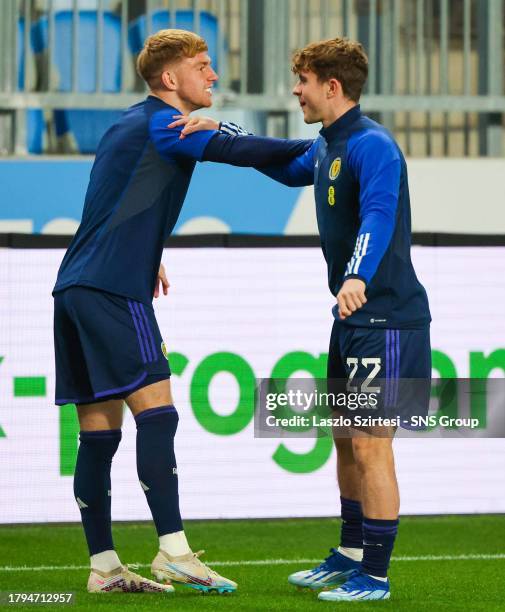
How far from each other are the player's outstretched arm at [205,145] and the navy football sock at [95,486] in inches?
35.8

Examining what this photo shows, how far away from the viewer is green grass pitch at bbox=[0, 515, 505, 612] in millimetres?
4258

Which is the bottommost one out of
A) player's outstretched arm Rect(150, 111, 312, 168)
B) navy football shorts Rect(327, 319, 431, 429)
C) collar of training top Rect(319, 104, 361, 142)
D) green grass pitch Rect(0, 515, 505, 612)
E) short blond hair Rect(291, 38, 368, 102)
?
green grass pitch Rect(0, 515, 505, 612)

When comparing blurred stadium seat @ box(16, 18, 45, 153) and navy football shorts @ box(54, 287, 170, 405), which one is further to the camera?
blurred stadium seat @ box(16, 18, 45, 153)

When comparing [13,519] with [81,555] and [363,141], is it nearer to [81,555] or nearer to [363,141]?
[81,555]

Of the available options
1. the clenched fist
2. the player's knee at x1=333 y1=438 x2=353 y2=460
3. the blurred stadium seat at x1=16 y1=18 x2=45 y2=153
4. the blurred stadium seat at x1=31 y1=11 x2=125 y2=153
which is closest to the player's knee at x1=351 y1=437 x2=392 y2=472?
the player's knee at x1=333 y1=438 x2=353 y2=460

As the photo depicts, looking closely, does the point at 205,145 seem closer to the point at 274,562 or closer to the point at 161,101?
the point at 161,101

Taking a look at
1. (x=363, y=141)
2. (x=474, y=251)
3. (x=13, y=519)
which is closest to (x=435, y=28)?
(x=474, y=251)

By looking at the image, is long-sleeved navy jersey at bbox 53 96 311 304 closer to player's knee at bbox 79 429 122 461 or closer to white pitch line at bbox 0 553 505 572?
player's knee at bbox 79 429 122 461

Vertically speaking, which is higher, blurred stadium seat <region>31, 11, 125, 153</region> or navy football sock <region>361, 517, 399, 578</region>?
blurred stadium seat <region>31, 11, 125, 153</region>

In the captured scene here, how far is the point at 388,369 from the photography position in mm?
4305

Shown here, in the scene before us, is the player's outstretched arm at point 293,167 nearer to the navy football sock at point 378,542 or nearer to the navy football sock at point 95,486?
the navy football sock at point 95,486

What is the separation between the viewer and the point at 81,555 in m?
5.67

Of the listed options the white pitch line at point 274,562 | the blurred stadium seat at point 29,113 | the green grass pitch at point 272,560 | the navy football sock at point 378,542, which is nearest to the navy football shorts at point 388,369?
the navy football sock at point 378,542

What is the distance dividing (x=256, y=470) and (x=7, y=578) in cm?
185
